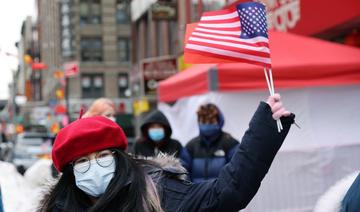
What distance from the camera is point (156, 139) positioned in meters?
6.11

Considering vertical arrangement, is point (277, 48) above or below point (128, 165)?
above

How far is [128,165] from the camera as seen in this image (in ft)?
8.45

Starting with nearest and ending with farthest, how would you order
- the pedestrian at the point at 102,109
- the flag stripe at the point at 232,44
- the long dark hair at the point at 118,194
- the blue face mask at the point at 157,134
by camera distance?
1. the long dark hair at the point at 118,194
2. the flag stripe at the point at 232,44
3. the pedestrian at the point at 102,109
4. the blue face mask at the point at 157,134

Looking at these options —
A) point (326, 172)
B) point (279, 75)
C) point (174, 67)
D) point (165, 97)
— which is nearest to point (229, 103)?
point (279, 75)

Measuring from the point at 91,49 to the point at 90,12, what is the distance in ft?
11.1

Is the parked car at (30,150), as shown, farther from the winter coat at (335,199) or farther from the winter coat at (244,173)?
the winter coat at (335,199)

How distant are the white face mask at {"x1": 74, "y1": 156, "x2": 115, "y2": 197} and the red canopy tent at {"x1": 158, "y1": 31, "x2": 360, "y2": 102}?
12.5ft

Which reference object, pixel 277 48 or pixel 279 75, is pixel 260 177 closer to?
pixel 279 75

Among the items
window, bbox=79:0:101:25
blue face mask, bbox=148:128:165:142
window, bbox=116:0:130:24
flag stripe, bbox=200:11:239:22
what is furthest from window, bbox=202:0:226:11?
window, bbox=116:0:130:24

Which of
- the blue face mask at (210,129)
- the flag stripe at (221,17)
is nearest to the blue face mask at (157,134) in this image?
the blue face mask at (210,129)

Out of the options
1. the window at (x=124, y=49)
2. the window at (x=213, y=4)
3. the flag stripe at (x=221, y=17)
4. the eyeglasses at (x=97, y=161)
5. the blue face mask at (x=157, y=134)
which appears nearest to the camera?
the eyeglasses at (x=97, y=161)

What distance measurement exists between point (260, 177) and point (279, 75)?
392 centimetres

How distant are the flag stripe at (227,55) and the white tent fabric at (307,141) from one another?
2862mm

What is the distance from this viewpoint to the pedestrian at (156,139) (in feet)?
20.0
